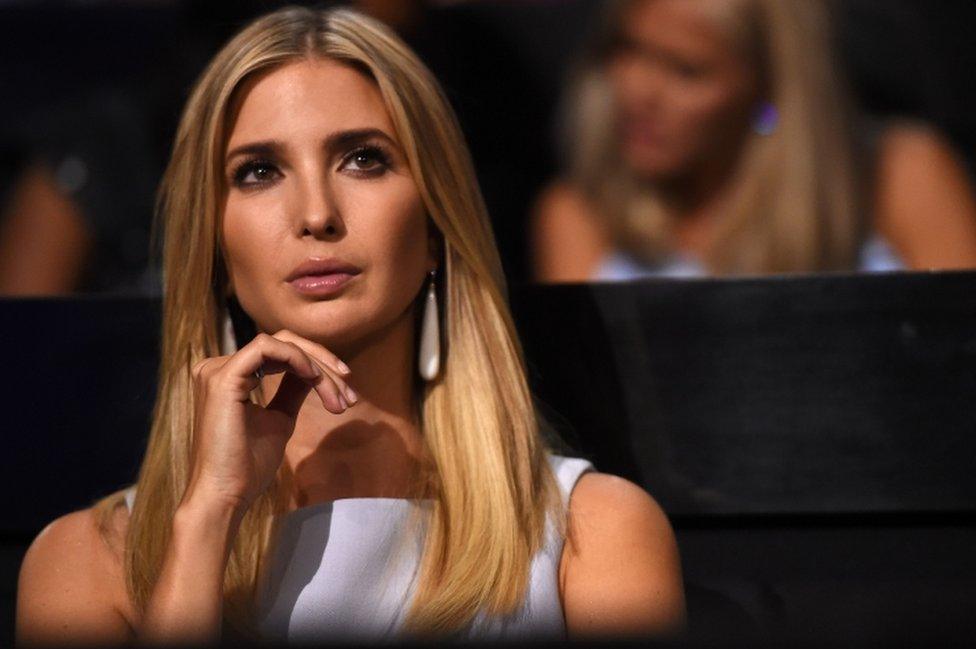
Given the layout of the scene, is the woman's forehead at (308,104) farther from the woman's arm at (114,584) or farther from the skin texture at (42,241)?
the skin texture at (42,241)

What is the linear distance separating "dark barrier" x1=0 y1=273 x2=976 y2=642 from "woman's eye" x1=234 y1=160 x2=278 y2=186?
239mm

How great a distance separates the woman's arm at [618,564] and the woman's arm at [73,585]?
Result: 36cm

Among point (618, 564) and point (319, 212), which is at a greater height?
point (319, 212)

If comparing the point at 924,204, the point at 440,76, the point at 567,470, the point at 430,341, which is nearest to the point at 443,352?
the point at 430,341

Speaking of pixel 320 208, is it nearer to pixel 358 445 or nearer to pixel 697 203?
pixel 358 445

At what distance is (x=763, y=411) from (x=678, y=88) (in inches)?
39.5

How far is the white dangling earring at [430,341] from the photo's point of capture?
46.5 inches

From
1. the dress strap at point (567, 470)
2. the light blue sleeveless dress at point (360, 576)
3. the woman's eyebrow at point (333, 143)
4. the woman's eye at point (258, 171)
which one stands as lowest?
the light blue sleeveless dress at point (360, 576)

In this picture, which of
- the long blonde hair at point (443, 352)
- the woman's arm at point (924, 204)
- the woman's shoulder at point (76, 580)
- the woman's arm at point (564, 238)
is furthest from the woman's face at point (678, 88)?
the woman's shoulder at point (76, 580)

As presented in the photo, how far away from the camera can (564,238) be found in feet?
7.00

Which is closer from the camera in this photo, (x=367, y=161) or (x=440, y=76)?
(x=367, y=161)

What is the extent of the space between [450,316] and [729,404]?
0.27 meters

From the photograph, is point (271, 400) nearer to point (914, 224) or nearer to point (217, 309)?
point (217, 309)

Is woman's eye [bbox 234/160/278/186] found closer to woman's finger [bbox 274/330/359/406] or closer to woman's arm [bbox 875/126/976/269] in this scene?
woman's finger [bbox 274/330/359/406]
